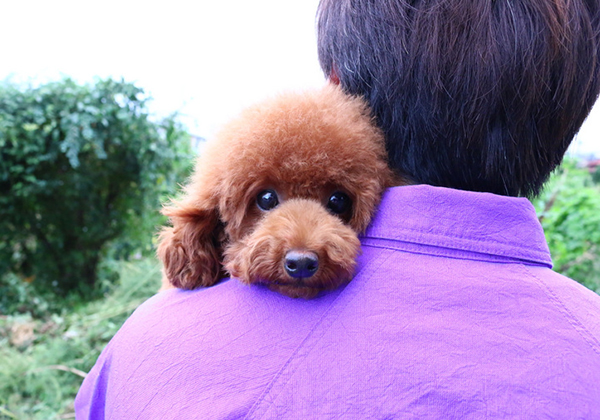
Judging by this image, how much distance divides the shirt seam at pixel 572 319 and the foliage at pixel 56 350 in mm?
2577

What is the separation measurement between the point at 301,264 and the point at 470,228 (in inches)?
14.3

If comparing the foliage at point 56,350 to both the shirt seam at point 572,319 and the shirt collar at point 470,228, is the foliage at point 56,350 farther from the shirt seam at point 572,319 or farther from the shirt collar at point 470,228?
the shirt seam at point 572,319

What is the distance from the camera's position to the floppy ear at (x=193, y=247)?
1.22 m

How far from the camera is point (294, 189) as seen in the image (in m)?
1.14

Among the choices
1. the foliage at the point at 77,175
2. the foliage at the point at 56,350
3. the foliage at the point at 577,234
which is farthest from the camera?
the foliage at the point at 77,175

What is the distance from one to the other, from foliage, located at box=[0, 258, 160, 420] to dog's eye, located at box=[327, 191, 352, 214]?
2.18m

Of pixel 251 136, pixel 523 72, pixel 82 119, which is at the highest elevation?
pixel 523 72

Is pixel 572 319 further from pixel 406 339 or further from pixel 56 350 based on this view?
pixel 56 350

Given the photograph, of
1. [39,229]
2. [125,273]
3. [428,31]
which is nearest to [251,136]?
[428,31]

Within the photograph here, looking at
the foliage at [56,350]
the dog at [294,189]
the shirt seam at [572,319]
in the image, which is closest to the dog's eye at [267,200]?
the dog at [294,189]

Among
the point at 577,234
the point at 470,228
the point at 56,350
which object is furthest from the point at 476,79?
the point at 56,350

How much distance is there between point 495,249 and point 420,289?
0.62 feet

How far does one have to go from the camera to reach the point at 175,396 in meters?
0.86

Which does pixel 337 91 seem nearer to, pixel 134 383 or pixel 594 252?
pixel 134 383
